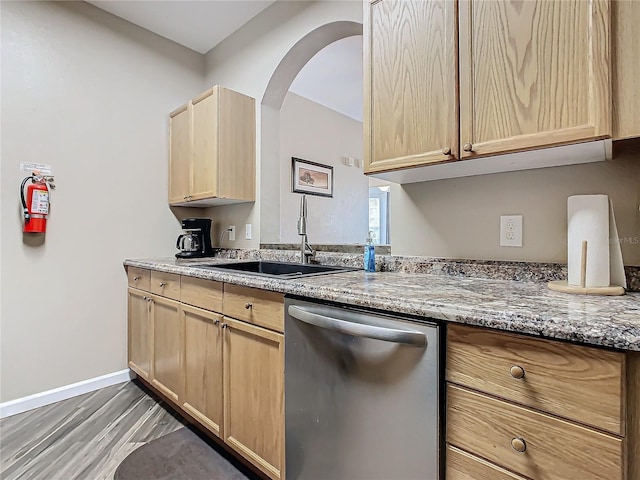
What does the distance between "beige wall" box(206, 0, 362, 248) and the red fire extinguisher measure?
1.13 m

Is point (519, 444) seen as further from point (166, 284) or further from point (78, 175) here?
point (78, 175)

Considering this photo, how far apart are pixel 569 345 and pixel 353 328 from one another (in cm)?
52

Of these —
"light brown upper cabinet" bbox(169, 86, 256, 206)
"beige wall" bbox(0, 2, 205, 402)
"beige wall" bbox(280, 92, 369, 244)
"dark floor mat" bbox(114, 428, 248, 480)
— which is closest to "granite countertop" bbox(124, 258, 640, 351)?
"dark floor mat" bbox(114, 428, 248, 480)

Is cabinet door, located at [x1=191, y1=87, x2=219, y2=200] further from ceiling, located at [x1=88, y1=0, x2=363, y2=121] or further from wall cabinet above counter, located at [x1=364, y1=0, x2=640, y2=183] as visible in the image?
wall cabinet above counter, located at [x1=364, y1=0, x2=640, y2=183]

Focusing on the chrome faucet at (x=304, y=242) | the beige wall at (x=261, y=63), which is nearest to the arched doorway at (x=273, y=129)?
the beige wall at (x=261, y=63)

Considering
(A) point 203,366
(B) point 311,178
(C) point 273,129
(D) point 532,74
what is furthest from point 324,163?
(D) point 532,74

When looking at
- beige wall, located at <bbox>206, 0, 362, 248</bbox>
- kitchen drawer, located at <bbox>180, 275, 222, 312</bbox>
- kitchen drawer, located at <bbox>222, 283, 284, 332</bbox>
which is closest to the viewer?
kitchen drawer, located at <bbox>222, 283, 284, 332</bbox>

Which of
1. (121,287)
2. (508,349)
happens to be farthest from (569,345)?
(121,287)

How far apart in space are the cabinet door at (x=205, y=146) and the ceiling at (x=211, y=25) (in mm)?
613

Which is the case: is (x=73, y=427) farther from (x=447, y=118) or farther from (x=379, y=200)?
(x=379, y=200)

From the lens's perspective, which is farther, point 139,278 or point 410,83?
point 139,278

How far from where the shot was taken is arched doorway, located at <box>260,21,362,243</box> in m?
2.32

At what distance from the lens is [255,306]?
1.43 m

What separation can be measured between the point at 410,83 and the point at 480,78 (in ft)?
0.83
